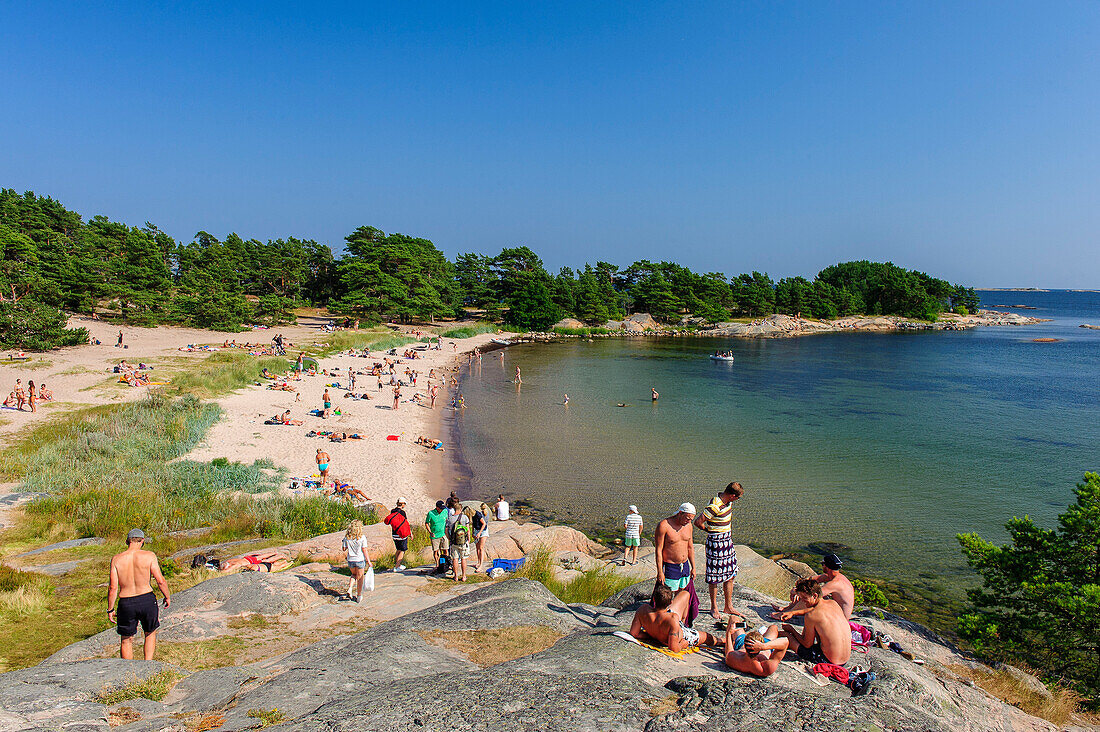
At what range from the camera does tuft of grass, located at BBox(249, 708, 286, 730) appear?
Result: 4.62 metres

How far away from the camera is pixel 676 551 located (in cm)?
665

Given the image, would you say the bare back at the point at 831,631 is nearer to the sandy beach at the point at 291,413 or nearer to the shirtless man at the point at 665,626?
the shirtless man at the point at 665,626

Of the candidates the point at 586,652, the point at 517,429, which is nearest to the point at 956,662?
the point at 586,652

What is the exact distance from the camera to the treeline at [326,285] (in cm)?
4541

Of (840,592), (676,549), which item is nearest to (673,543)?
(676,549)

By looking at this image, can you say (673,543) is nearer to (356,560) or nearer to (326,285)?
(356,560)

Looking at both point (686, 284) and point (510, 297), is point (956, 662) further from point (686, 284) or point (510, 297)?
point (686, 284)

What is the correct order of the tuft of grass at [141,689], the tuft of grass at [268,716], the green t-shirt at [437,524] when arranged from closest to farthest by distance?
1. the tuft of grass at [268,716]
2. the tuft of grass at [141,689]
3. the green t-shirt at [437,524]

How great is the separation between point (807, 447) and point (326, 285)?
66473 mm

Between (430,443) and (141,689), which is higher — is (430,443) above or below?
below

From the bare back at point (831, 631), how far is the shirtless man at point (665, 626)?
3.42 feet

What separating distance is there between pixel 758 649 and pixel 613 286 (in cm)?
9288

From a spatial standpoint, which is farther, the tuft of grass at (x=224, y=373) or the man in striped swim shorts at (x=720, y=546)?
the tuft of grass at (x=224, y=373)

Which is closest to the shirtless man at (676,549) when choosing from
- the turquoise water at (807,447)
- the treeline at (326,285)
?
the turquoise water at (807,447)
